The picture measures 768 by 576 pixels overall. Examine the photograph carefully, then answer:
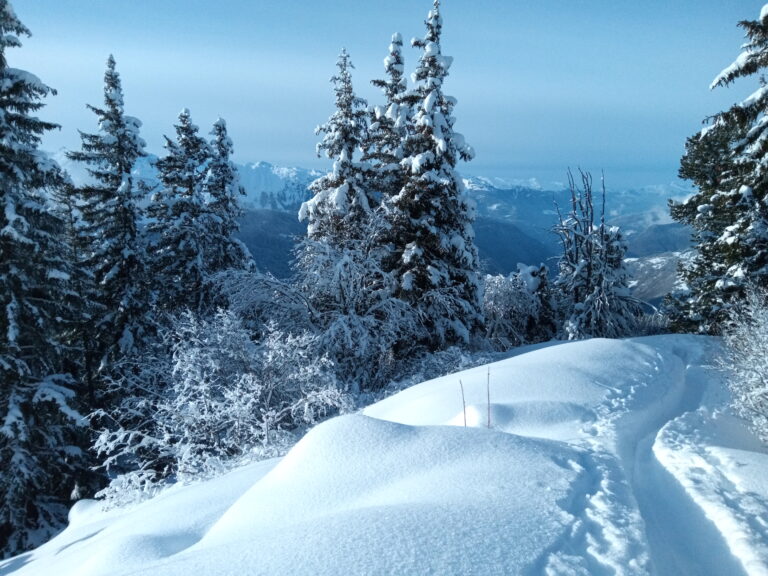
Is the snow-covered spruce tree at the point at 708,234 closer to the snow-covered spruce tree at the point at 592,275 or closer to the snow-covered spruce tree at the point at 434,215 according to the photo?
the snow-covered spruce tree at the point at 592,275

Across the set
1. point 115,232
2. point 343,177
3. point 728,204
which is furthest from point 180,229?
point 728,204

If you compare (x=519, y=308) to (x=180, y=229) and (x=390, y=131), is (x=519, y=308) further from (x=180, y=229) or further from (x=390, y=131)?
(x=180, y=229)

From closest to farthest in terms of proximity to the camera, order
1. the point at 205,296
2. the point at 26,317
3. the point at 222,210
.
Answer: the point at 26,317 < the point at 205,296 < the point at 222,210

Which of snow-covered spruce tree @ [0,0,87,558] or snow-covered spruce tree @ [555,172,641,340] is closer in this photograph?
snow-covered spruce tree @ [0,0,87,558]

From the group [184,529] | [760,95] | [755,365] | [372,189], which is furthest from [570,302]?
[184,529]

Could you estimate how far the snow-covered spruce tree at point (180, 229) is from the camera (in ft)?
68.0

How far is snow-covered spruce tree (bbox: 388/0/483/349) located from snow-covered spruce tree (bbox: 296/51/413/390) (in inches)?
37.8

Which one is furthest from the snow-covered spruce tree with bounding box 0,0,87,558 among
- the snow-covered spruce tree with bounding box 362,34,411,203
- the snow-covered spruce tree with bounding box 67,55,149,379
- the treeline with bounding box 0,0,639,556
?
the snow-covered spruce tree with bounding box 362,34,411,203

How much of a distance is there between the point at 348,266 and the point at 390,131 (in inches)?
278

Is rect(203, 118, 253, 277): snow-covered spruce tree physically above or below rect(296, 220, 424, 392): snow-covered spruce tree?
above

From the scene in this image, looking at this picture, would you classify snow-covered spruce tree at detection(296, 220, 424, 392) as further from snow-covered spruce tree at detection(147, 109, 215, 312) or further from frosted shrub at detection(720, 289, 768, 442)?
frosted shrub at detection(720, 289, 768, 442)

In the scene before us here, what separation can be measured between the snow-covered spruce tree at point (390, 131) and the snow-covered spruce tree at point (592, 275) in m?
10.0

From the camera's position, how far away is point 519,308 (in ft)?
90.5

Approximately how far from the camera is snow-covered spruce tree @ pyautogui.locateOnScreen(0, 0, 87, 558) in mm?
12352
